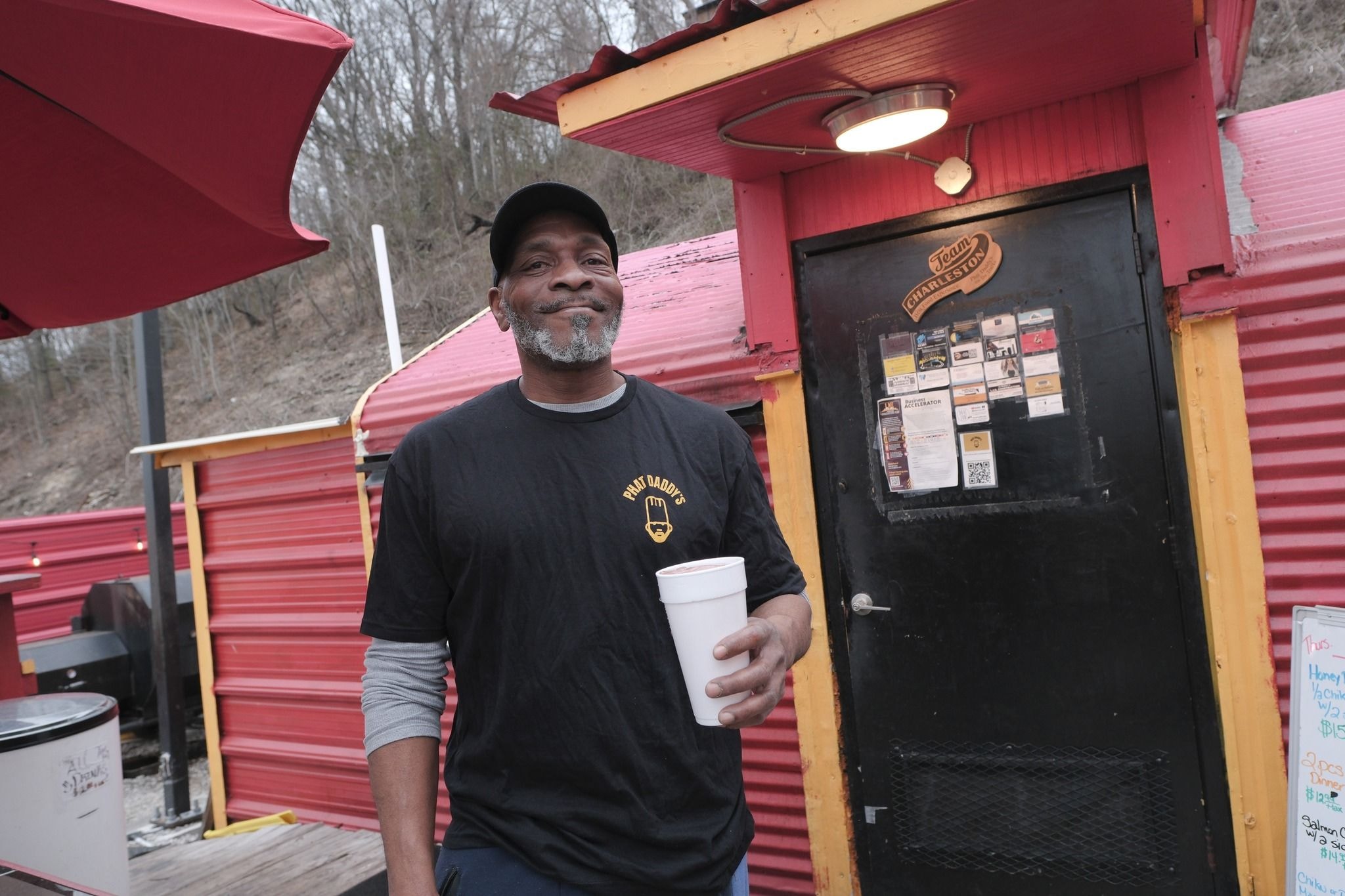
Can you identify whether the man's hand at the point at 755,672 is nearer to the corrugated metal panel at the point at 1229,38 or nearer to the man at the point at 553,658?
the man at the point at 553,658

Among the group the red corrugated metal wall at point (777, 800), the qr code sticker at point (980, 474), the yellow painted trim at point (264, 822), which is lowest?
the yellow painted trim at point (264, 822)

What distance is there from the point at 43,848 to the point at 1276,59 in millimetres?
14052

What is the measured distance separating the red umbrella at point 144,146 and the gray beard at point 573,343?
3.93 feet

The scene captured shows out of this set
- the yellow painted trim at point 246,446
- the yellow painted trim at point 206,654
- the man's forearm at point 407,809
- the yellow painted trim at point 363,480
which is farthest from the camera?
the yellow painted trim at point 206,654

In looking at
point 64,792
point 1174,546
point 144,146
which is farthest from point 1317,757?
point 64,792

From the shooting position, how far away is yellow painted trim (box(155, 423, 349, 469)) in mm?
6160

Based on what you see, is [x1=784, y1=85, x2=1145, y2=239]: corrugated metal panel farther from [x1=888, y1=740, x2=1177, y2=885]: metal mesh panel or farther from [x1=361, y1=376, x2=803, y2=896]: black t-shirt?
[x1=361, y1=376, x2=803, y2=896]: black t-shirt

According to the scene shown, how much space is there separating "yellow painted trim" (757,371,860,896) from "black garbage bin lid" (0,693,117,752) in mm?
3051

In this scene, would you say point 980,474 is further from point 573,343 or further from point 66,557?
point 66,557

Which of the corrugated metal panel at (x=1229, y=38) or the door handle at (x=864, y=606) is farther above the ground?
the corrugated metal panel at (x=1229, y=38)

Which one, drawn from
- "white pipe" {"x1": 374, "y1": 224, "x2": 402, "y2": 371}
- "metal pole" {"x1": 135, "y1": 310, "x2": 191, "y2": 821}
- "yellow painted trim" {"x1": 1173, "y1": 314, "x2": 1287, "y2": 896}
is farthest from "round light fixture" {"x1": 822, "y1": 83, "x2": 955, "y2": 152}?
"metal pole" {"x1": 135, "y1": 310, "x2": 191, "y2": 821}

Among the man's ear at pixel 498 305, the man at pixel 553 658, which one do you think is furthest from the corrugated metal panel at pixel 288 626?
the man at pixel 553 658

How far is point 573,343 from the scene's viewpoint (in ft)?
6.63

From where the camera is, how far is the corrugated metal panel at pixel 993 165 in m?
3.56
